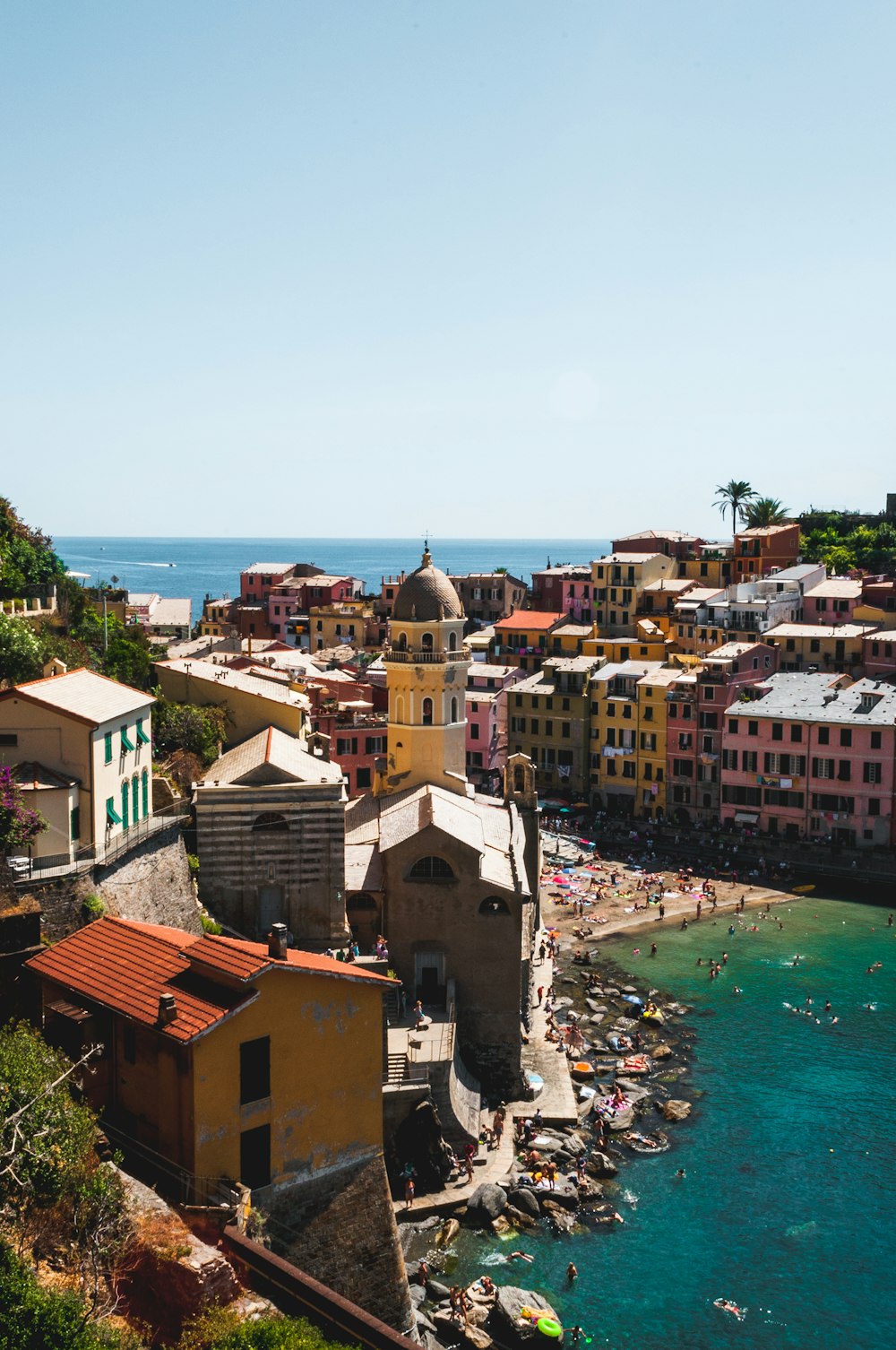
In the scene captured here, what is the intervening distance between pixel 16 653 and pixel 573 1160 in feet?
72.3

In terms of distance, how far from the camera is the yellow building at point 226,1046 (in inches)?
826

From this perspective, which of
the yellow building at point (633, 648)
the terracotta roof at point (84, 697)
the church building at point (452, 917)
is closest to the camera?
the terracotta roof at point (84, 697)

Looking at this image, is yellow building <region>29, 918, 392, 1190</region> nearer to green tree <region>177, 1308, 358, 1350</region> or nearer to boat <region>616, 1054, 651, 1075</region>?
green tree <region>177, 1308, 358, 1350</region>

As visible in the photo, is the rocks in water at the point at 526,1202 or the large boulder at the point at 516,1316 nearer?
the large boulder at the point at 516,1316

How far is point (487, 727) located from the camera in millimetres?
74062

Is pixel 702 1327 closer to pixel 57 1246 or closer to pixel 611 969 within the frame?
pixel 57 1246

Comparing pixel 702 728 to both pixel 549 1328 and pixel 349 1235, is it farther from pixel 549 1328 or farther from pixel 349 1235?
pixel 349 1235

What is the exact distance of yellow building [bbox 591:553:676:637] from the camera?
86.5 metres

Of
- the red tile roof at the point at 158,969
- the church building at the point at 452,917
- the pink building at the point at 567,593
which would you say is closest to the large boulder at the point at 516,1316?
the red tile roof at the point at 158,969

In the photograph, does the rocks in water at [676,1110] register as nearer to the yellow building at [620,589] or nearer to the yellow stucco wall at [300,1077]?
the yellow stucco wall at [300,1077]

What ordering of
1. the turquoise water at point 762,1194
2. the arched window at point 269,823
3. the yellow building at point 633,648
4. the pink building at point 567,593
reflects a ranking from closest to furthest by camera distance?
the turquoise water at point 762,1194
the arched window at point 269,823
the yellow building at point 633,648
the pink building at point 567,593

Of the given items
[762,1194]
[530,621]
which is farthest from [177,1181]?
[530,621]

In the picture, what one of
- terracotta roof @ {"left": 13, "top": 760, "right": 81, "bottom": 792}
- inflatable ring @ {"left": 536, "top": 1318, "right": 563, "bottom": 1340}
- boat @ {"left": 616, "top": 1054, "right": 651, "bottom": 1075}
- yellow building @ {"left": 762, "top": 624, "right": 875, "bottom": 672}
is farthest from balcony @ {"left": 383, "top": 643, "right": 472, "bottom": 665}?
yellow building @ {"left": 762, "top": 624, "right": 875, "bottom": 672}

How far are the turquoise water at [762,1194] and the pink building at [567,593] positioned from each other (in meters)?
42.9
